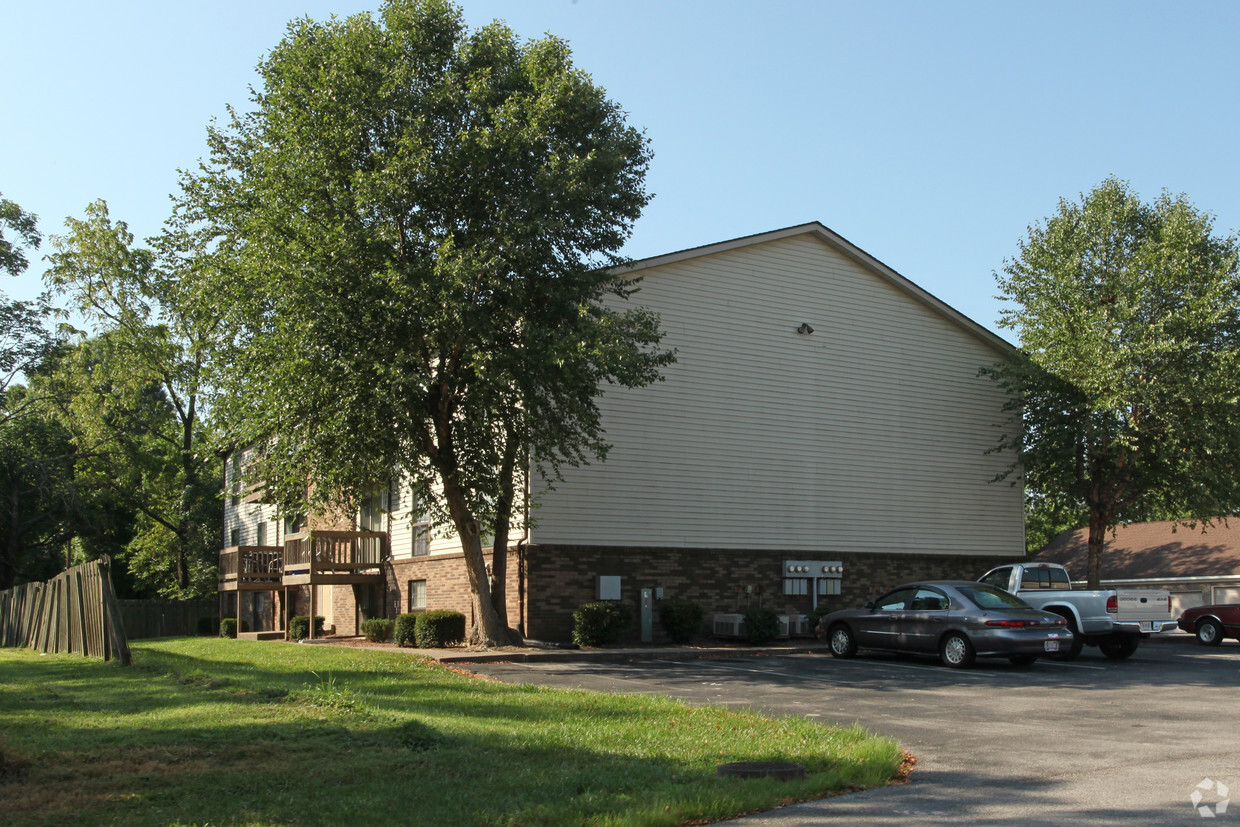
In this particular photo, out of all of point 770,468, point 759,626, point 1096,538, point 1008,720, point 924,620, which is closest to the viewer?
point 1008,720

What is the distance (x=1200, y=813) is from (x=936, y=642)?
1206 cm

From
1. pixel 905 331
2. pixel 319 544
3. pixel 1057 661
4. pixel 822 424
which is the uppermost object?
pixel 905 331

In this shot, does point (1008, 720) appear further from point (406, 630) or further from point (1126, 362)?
point (1126, 362)

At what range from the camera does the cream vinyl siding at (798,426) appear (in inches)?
999

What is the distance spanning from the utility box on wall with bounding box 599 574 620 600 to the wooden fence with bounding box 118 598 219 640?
2348 cm

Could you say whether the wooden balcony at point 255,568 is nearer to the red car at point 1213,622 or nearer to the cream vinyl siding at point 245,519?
the cream vinyl siding at point 245,519

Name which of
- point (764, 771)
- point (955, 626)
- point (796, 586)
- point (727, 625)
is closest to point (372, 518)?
point (727, 625)

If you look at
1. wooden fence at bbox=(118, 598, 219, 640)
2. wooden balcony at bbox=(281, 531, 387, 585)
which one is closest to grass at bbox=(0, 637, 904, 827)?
wooden balcony at bbox=(281, 531, 387, 585)

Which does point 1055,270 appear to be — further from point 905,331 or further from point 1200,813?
point 1200,813

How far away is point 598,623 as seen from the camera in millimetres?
22969

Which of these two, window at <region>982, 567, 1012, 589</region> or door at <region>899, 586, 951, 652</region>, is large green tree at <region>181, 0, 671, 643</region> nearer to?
door at <region>899, 586, 951, 652</region>

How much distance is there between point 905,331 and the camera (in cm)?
2978

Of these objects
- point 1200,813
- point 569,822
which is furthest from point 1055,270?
point 569,822

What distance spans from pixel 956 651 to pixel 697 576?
8442mm
